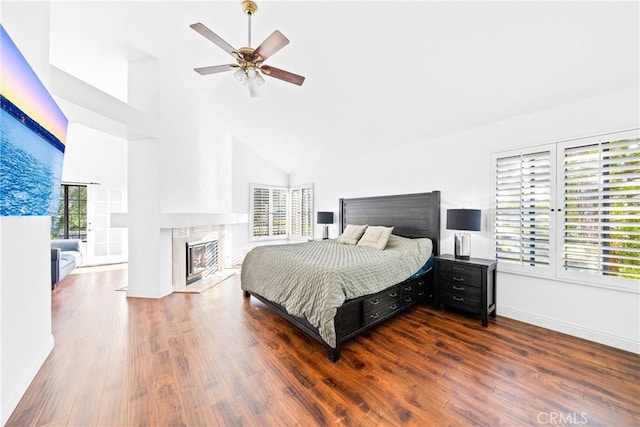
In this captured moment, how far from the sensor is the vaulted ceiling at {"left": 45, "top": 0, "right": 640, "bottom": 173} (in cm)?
201

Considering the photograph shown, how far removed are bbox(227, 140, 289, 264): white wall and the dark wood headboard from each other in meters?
Answer: 2.70

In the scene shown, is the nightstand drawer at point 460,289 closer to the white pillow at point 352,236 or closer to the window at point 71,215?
the white pillow at point 352,236

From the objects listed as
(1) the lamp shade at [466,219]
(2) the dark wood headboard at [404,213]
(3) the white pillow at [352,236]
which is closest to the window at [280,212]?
(2) the dark wood headboard at [404,213]

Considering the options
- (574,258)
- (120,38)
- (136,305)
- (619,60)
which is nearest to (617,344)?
(574,258)

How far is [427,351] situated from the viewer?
7.50 feet

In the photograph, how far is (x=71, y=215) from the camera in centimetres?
573

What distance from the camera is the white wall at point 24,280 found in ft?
5.16

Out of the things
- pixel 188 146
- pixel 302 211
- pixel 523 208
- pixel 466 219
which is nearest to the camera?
pixel 523 208

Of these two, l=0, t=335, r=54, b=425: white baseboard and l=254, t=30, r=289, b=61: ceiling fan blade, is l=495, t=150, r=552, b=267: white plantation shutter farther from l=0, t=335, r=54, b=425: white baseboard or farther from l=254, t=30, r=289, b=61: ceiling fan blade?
l=0, t=335, r=54, b=425: white baseboard

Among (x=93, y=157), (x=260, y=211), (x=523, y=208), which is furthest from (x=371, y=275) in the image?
(x=93, y=157)

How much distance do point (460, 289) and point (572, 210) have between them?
4.70 ft

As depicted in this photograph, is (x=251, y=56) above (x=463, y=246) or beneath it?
above

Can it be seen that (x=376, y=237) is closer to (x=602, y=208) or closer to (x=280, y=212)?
(x=602, y=208)

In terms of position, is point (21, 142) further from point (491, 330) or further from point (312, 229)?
point (312, 229)
